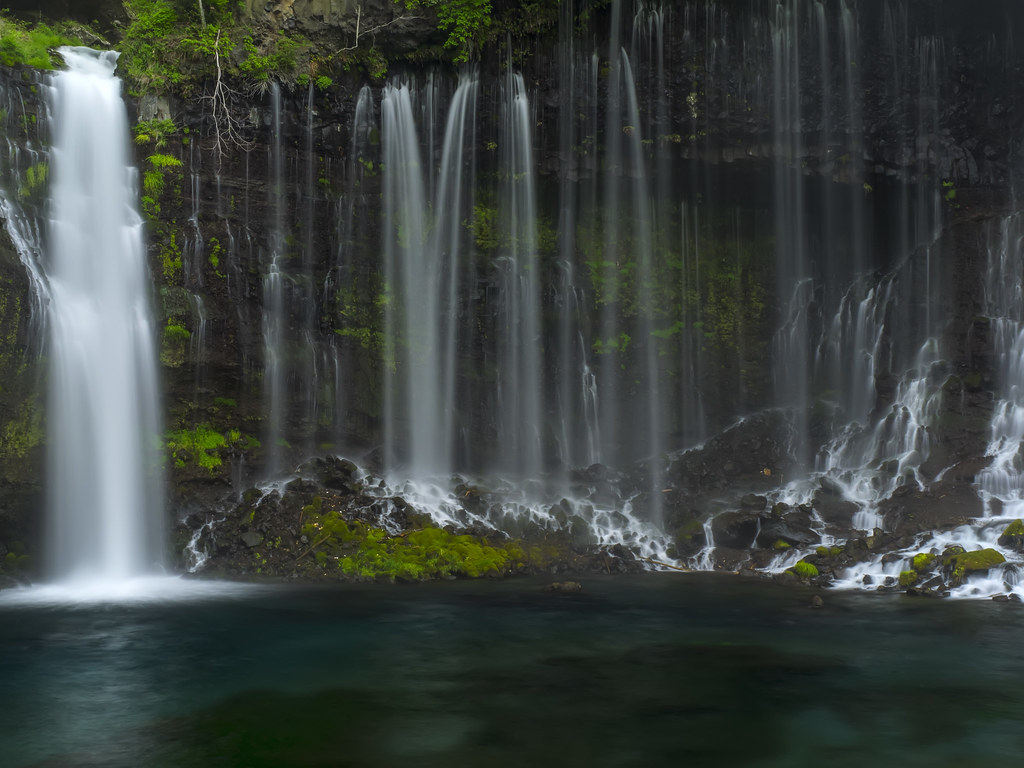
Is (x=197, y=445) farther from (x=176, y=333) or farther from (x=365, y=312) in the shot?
(x=365, y=312)

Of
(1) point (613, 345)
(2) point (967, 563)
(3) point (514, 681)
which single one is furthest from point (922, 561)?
(1) point (613, 345)

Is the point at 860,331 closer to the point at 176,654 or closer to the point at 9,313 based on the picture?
the point at 176,654

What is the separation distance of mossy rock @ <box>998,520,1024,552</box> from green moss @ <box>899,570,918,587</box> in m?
1.88

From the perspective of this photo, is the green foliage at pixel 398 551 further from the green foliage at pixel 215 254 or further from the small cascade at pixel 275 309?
the green foliage at pixel 215 254

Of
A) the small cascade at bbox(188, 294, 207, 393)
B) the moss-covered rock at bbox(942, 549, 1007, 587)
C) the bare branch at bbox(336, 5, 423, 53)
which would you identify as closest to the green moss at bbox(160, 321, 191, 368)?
the small cascade at bbox(188, 294, 207, 393)

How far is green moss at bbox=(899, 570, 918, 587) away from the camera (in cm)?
1486

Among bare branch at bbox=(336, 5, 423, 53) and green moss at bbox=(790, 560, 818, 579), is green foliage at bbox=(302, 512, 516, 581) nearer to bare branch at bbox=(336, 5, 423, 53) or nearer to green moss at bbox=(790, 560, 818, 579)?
green moss at bbox=(790, 560, 818, 579)

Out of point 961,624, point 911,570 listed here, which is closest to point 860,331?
point 911,570

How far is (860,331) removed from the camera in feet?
73.2

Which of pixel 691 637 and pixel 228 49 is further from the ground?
pixel 228 49

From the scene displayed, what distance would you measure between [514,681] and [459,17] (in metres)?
17.1

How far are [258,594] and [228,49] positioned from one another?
526 inches

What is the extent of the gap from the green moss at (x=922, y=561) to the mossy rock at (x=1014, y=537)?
1.32 metres

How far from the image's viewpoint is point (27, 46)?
18781 mm
